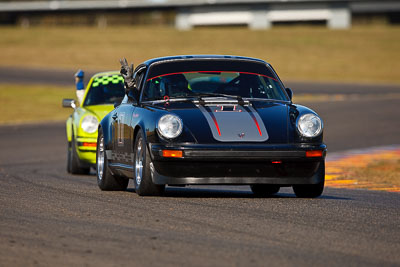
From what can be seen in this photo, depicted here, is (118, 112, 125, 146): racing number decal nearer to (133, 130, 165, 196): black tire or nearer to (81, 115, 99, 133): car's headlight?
(133, 130, 165, 196): black tire

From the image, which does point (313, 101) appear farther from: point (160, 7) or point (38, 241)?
point (160, 7)

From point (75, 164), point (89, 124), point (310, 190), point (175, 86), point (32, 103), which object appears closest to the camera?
point (310, 190)

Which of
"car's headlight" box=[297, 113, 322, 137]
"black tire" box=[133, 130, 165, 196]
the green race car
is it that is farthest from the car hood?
the green race car

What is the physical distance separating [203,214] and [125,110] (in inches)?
111

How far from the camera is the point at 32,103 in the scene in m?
34.2

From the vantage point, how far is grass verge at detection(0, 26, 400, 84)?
54469 millimetres

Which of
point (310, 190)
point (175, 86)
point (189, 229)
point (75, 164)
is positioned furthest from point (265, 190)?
point (75, 164)

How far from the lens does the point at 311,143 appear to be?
29.3 feet

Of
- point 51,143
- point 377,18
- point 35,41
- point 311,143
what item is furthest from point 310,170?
point 377,18

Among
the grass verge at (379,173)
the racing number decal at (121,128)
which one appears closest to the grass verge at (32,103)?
the grass verge at (379,173)

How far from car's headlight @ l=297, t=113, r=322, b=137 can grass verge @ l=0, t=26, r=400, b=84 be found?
132 ft

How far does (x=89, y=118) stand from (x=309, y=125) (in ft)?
19.6

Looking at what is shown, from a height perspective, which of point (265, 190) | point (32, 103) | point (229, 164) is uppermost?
point (229, 164)

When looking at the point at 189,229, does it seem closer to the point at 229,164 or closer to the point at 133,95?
the point at 229,164
